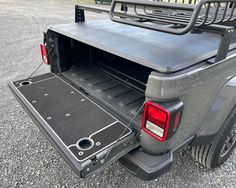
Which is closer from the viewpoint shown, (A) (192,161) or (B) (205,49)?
(B) (205,49)

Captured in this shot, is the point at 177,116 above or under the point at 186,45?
under

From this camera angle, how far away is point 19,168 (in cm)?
222

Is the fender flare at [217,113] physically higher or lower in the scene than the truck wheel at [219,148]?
higher

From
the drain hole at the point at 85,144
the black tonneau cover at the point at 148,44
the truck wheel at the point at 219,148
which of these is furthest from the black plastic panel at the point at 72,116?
the truck wheel at the point at 219,148

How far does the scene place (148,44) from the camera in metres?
1.72

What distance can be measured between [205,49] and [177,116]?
24.6 inches

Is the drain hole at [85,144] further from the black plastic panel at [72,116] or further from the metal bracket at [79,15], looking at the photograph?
the metal bracket at [79,15]

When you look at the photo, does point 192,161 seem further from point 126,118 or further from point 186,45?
point 186,45

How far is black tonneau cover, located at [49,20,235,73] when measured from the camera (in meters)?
1.38

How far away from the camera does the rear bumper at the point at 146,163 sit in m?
1.43

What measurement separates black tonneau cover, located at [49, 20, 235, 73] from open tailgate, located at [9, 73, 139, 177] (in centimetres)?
54

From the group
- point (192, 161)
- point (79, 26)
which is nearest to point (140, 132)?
point (192, 161)

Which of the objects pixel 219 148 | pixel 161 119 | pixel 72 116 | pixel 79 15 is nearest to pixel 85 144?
pixel 72 116

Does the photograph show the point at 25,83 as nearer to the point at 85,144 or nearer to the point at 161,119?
the point at 85,144
